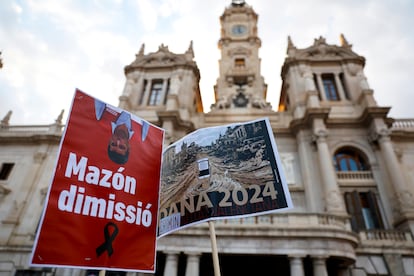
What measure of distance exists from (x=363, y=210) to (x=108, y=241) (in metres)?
17.7

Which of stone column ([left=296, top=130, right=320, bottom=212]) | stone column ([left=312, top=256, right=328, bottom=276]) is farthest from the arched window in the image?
stone column ([left=312, top=256, right=328, bottom=276])

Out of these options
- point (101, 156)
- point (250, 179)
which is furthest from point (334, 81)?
point (101, 156)

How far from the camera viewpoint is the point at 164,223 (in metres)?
5.15

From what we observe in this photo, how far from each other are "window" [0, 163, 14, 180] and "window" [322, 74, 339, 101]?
28.0 meters

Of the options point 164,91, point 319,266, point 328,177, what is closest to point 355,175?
point 328,177

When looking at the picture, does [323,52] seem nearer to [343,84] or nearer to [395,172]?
[343,84]

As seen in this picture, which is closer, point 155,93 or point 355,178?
point 355,178

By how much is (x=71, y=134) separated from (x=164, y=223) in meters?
2.46

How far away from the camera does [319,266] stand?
37.2 feet

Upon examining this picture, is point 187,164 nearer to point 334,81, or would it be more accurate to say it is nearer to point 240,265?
point 240,265

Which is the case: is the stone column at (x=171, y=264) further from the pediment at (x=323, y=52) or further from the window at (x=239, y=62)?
the window at (x=239, y=62)

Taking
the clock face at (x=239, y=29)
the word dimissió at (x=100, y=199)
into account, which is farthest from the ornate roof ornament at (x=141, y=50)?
the word dimissió at (x=100, y=199)

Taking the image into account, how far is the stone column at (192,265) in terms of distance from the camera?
37.9 ft

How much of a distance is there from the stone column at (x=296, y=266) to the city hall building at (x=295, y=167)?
6 centimetres
